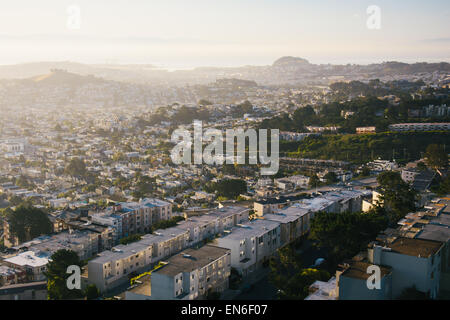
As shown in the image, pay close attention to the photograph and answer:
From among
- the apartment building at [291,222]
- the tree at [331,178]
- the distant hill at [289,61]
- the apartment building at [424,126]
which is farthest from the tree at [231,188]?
the distant hill at [289,61]

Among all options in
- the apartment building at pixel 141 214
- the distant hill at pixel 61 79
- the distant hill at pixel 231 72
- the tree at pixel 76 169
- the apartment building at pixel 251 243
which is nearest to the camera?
the apartment building at pixel 251 243

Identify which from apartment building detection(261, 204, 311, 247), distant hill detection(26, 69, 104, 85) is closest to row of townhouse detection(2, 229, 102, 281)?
apartment building detection(261, 204, 311, 247)

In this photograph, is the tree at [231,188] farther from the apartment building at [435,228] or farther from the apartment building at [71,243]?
the apartment building at [435,228]

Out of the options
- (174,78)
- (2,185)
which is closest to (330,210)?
(2,185)

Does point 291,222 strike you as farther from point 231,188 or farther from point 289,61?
point 289,61

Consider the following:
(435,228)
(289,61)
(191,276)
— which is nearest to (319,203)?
(435,228)
